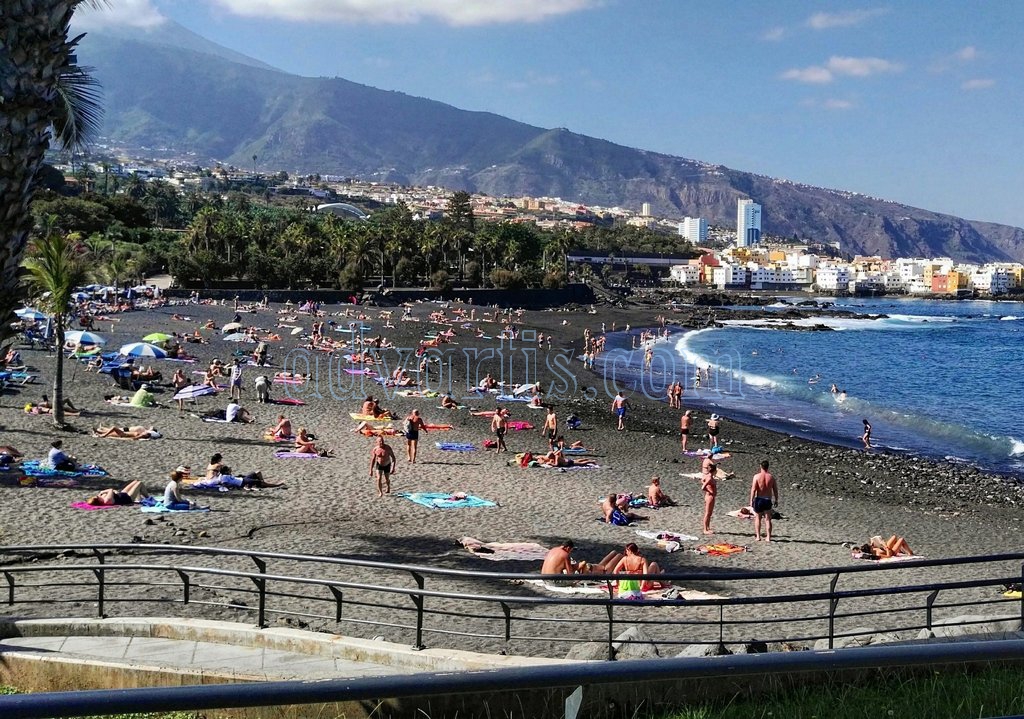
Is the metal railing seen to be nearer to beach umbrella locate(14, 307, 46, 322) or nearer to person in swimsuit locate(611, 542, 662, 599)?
person in swimsuit locate(611, 542, 662, 599)

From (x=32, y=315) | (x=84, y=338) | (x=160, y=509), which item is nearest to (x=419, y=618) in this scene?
(x=160, y=509)

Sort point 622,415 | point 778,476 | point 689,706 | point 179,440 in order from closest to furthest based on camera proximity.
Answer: point 689,706 → point 179,440 → point 778,476 → point 622,415

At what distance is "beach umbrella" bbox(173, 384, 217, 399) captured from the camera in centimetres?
1989

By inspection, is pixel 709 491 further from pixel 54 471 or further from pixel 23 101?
pixel 23 101

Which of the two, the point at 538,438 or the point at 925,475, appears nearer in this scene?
the point at 925,475

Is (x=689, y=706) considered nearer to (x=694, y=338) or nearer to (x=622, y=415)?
(x=622, y=415)

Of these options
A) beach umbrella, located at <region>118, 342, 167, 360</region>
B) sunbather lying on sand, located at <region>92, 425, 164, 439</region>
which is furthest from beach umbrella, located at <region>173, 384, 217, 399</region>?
beach umbrella, located at <region>118, 342, 167, 360</region>

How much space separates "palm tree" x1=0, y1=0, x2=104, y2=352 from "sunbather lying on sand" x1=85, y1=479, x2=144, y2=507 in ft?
23.7

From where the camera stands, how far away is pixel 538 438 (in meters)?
20.8

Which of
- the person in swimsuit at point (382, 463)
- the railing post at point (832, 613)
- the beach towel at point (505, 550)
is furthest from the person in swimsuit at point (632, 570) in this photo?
the person in swimsuit at point (382, 463)

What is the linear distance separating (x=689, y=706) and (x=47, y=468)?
1272 centimetres

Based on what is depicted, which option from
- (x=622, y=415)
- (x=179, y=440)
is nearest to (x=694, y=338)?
(x=622, y=415)

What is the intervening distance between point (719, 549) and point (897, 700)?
339 inches

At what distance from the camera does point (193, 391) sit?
66.0ft
